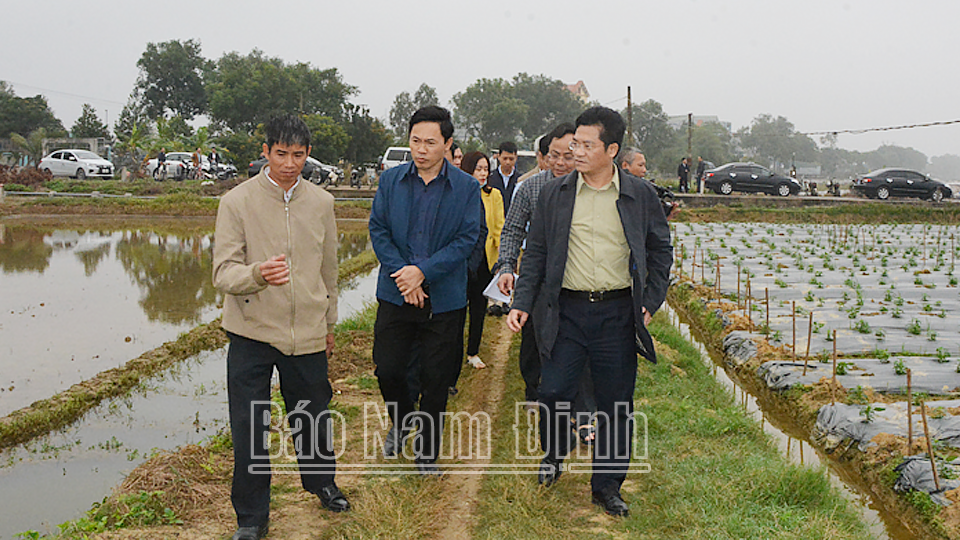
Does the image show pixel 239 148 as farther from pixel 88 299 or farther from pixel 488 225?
pixel 488 225

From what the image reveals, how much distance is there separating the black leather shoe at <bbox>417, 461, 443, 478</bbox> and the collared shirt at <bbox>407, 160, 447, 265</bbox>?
0.98 metres

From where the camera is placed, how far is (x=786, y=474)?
3.81 metres

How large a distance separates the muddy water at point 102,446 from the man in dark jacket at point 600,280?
2507mm

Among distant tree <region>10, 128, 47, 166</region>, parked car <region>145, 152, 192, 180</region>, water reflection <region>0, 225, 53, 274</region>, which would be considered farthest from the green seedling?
distant tree <region>10, 128, 47, 166</region>

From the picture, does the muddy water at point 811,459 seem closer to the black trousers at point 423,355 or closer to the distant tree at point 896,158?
the black trousers at point 423,355

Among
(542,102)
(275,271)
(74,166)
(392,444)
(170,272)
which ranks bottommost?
(392,444)

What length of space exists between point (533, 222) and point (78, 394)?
12.5 ft

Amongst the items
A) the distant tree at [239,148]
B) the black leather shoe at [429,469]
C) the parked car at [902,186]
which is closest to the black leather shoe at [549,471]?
the black leather shoe at [429,469]

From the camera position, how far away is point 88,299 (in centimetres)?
991

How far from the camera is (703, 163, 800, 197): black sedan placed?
27.5 metres

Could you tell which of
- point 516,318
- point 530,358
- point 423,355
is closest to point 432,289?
point 423,355

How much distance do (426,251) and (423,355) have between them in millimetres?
509

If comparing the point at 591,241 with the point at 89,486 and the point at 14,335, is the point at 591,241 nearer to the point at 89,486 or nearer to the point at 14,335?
the point at 89,486

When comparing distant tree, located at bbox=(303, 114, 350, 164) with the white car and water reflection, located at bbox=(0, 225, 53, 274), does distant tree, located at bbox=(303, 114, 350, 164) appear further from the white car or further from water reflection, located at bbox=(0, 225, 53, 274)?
water reflection, located at bbox=(0, 225, 53, 274)
